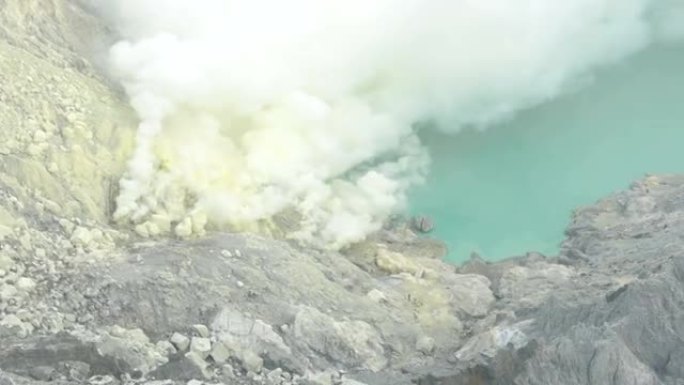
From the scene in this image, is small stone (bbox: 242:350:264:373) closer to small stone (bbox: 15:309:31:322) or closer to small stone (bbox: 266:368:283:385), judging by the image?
small stone (bbox: 266:368:283:385)

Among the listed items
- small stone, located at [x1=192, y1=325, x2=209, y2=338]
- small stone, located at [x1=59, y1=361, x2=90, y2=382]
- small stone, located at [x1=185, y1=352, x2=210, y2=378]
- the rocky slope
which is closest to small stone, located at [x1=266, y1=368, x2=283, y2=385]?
the rocky slope

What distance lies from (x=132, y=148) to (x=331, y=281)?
20.3 ft

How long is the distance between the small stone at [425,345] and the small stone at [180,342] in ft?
18.3

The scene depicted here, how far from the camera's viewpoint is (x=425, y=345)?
73.4ft

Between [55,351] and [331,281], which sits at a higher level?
[331,281]

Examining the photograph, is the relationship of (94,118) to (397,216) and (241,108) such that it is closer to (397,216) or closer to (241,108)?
(241,108)

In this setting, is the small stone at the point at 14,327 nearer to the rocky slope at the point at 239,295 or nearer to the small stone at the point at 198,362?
the rocky slope at the point at 239,295

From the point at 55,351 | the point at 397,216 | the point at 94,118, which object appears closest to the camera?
the point at 55,351

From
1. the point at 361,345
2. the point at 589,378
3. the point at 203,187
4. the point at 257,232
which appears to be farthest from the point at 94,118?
the point at 589,378

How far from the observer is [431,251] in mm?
28266

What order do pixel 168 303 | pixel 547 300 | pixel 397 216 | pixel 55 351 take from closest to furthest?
pixel 55 351 < pixel 168 303 < pixel 547 300 < pixel 397 216

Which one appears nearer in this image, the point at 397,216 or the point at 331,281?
the point at 331,281

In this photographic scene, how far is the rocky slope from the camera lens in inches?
746

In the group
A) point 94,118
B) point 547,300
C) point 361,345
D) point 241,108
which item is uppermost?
point 241,108
